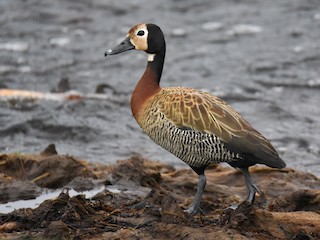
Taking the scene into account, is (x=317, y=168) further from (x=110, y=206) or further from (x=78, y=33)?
(x=78, y=33)

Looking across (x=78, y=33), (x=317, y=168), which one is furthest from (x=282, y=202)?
(x=78, y=33)

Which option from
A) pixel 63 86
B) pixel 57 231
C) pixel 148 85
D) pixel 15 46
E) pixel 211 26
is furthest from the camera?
pixel 211 26

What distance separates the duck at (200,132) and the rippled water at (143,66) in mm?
3896

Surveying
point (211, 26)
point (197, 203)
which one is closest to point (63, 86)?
point (211, 26)

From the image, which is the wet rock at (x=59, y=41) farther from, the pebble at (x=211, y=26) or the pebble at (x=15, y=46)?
the pebble at (x=211, y=26)

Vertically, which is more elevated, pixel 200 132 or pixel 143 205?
pixel 200 132

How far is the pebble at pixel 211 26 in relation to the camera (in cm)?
1884

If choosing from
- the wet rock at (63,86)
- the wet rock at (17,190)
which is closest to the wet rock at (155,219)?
the wet rock at (17,190)

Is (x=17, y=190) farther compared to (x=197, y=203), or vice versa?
(x=17, y=190)

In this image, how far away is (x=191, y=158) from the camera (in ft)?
24.4

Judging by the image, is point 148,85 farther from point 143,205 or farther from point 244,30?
point 244,30

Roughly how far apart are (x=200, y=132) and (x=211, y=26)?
11853mm

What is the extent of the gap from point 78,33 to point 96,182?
35.0 feet

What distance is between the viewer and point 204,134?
292 inches
